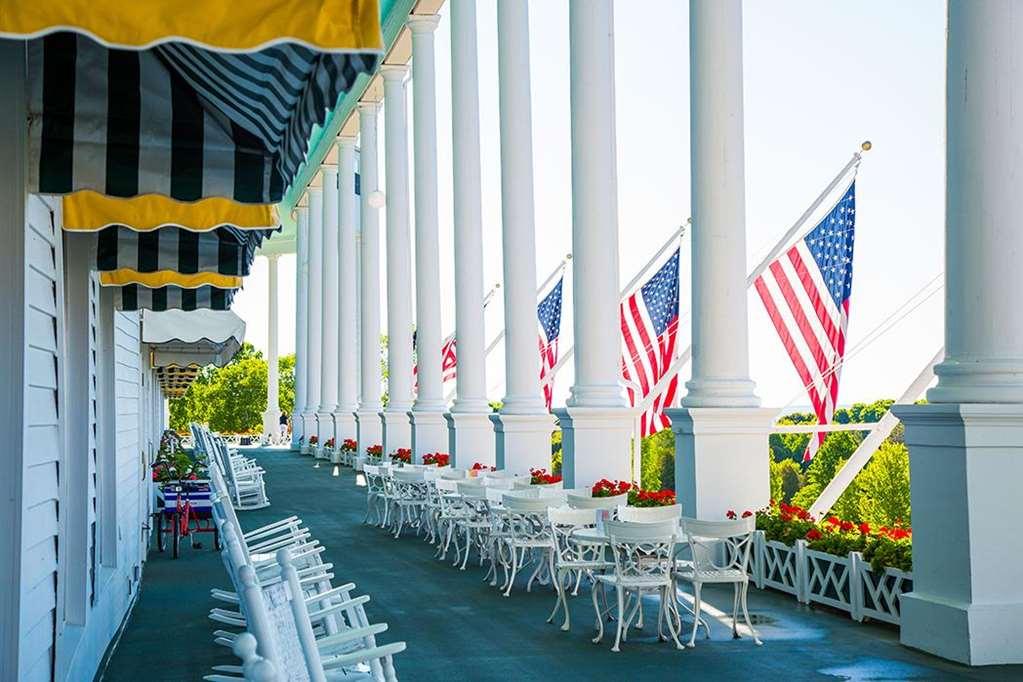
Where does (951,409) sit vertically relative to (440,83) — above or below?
below

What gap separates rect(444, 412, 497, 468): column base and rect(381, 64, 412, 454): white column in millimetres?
7466

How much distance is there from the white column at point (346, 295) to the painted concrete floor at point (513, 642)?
86.3ft

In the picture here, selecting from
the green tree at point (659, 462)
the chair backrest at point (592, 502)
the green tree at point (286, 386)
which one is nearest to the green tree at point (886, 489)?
the green tree at point (659, 462)

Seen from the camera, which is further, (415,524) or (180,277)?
(415,524)

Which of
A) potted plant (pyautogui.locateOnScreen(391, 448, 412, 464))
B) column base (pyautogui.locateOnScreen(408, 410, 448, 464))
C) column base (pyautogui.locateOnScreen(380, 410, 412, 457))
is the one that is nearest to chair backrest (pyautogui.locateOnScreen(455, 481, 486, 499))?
potted plant (pyautogui.locateOnScreen(391, 448, 412, 464))

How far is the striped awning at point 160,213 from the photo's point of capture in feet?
22.7

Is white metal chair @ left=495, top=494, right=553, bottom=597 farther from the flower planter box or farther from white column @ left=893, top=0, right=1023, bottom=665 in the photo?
white column @ left=893, top=0, right=1023, bottom=665

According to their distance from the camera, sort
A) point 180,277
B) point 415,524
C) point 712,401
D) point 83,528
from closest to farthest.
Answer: point 83,528 → point 180,277 → point 712,401 → point 415,524

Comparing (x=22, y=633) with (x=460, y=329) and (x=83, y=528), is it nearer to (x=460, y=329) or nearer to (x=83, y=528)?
(x=83, y=528)

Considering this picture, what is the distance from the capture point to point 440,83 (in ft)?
203

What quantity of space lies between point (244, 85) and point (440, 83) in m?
58.0

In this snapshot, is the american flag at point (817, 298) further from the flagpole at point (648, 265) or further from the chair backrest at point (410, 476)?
the chair backrest at point (410, 476)

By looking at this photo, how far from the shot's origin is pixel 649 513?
12492 millimetres

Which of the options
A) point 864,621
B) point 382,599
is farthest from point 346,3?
point 382,599
